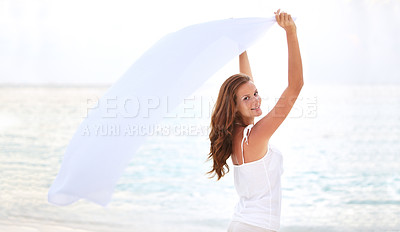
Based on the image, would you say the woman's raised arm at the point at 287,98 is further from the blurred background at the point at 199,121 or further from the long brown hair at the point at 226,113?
the blurred background at the point at 199,121

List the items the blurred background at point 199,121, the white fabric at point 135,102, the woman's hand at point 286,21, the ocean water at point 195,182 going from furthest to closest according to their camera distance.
A: the blurred background at point 199,121 → the ocean water at point 195,182 → the woman's hand at point 286,21 → the white fabric at point 135,102

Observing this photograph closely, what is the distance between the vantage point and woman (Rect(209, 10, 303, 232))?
2.10m

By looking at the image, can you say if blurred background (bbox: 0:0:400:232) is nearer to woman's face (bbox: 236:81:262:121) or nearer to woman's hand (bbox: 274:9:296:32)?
woman's face (bbox: 236:81:262:121)

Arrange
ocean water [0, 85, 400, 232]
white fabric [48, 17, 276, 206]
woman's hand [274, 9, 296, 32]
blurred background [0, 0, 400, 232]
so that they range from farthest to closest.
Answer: blurred background [0, 0, 400, 232], ocean water [0, 85, 400, 232], woman's hand [274, 9, 296, 32], white fabric [48, 17, 276, 206]

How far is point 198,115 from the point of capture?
22.3 m

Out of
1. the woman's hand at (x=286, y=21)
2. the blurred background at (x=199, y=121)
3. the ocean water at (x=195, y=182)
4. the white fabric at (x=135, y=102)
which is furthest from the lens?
the blurred background at (x=199, y=121)

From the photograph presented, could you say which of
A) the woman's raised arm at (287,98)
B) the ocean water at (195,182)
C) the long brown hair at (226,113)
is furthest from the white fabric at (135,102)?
the ocean water at (195,182)

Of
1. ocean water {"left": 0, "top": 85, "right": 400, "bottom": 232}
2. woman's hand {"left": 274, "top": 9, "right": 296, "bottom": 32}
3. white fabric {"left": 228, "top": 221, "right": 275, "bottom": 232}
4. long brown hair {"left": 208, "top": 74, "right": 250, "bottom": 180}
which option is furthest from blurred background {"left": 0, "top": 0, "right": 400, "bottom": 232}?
white fabric {"left": 228, "top": 221, "right": 275, "bottom": 232}

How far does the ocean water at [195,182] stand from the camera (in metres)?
6.18

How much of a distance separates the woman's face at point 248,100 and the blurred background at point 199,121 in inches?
7.9

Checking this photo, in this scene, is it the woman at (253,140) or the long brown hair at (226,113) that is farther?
the long brown hair at (226,113)

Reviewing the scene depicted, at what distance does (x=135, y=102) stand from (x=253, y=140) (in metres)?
0.60

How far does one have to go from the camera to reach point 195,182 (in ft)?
30.9

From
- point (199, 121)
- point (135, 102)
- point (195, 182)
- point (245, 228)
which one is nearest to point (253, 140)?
point (245, 228)
